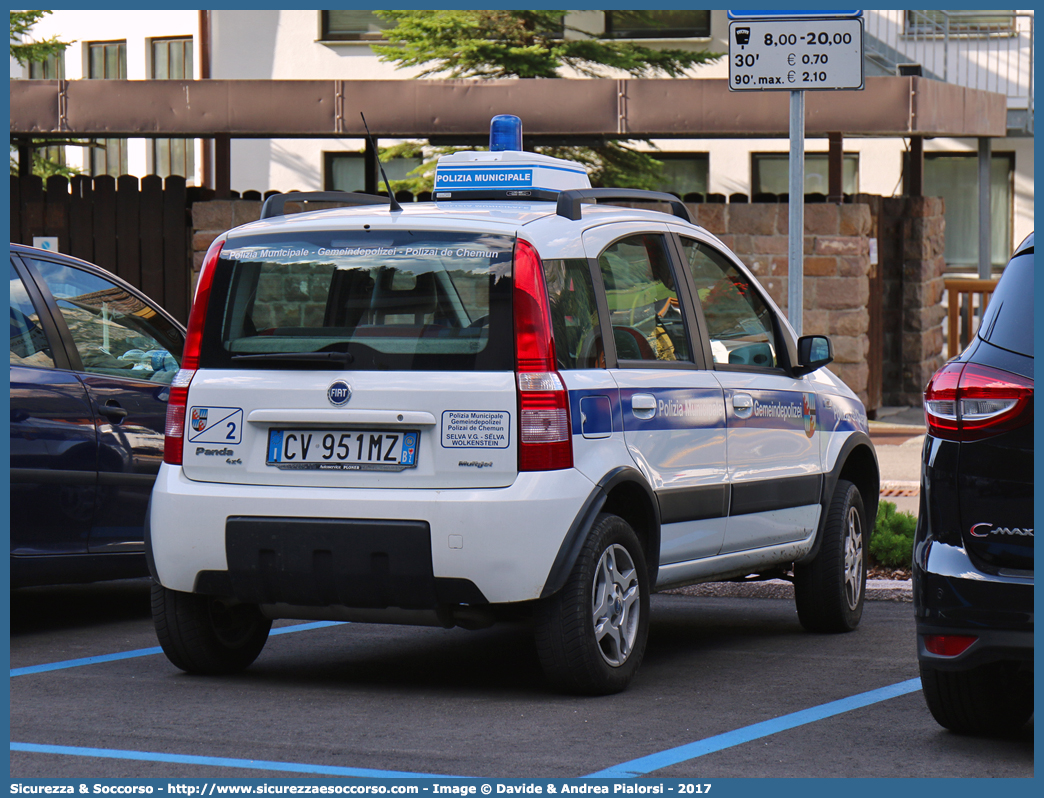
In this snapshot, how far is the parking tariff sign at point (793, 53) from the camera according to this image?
8078 mm

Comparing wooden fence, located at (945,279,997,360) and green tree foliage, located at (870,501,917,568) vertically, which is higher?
wooden fence, located at (945,279,997,360)

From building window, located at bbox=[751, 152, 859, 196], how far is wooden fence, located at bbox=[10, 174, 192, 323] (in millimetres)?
12576

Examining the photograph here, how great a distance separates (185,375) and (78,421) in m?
1.33

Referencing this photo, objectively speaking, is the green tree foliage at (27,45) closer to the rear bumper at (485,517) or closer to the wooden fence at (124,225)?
the wooden fence at (124,225)

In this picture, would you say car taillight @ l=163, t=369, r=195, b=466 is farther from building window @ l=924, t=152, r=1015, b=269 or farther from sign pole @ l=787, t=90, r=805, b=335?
building window @ l=924, t=152, r=1015, b=269

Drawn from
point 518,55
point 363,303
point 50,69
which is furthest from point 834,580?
point 50,69

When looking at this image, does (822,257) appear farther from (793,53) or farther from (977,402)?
(977,402)

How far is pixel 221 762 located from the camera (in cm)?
468

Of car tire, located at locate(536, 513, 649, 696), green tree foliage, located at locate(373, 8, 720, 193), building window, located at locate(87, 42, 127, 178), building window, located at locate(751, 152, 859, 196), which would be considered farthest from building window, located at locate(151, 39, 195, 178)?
car tire, located at locate(536, 513, 649, 696)

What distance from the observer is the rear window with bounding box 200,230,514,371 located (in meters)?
5.50

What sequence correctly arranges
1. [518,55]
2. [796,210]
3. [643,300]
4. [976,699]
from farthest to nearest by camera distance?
[518,55], [796,210], [643,300], [976,699]

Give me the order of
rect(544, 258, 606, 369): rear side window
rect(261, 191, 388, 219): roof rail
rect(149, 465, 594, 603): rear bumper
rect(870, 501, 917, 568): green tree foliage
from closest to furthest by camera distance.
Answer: rect(149, 465, 594, 603): rear bumper
rect(544, 258, 606, 369): rear side window
rect(261, 191, 388, 219): roof rail
rect(870, 501, 917, 568): green tree foliage

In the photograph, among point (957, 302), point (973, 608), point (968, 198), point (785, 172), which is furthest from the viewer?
point (968, 198)

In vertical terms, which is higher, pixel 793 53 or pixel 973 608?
pixel 793 53
